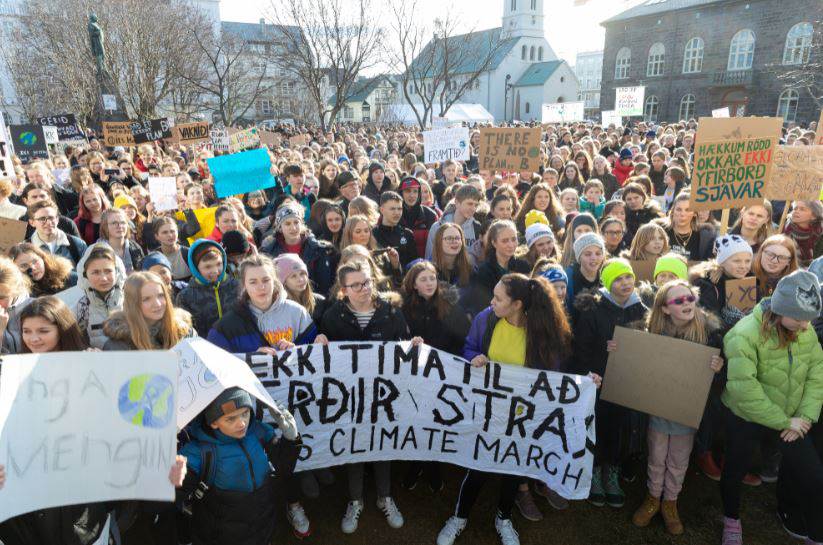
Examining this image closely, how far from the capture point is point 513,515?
370cm

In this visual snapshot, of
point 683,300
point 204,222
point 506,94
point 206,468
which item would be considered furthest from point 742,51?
point 206,468

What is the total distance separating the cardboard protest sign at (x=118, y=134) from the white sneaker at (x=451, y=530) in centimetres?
1301

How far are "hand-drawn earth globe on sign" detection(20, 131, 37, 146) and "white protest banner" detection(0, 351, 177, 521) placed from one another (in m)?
9.67

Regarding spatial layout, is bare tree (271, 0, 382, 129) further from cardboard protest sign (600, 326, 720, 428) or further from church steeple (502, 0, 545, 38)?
church steeple (502, 0, 545, 38)

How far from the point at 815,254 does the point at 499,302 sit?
4107 millimetres

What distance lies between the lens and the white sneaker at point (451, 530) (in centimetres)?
344

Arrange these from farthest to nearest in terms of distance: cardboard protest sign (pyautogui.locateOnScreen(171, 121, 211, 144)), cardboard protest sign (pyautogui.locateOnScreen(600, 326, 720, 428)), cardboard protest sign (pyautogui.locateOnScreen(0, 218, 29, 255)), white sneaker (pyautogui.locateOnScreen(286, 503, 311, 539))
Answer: cardboard protest sign (pyautogui.locateOnScreen(171, 121, 211, 144)) < cardboard protest sign (pyautogui.locateOnScreen(0, 218, 29, 255)) < white sneaker (pyautogui.locateOnScreen(286, 503, 311, 539)) < cardboard protest sign (pyautogui.locateOnScreen(600, 326, 720, 428))

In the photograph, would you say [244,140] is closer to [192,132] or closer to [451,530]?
[192,132]

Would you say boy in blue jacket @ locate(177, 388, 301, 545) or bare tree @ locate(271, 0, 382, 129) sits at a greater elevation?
bare tree @ locate(271, 0, 382, 129)

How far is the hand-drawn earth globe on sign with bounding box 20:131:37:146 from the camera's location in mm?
9531

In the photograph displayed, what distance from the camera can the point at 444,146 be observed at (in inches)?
395

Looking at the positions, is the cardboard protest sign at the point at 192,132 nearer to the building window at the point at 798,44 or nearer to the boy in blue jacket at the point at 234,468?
the boy in blue jacket at the point at 234,468

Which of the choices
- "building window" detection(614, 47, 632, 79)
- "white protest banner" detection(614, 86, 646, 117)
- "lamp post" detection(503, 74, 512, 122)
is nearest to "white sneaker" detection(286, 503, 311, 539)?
"white protest banner" detection(614, 86, 646, 117)

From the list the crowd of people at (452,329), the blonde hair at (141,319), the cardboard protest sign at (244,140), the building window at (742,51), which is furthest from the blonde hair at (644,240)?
the building window at (742,51)
